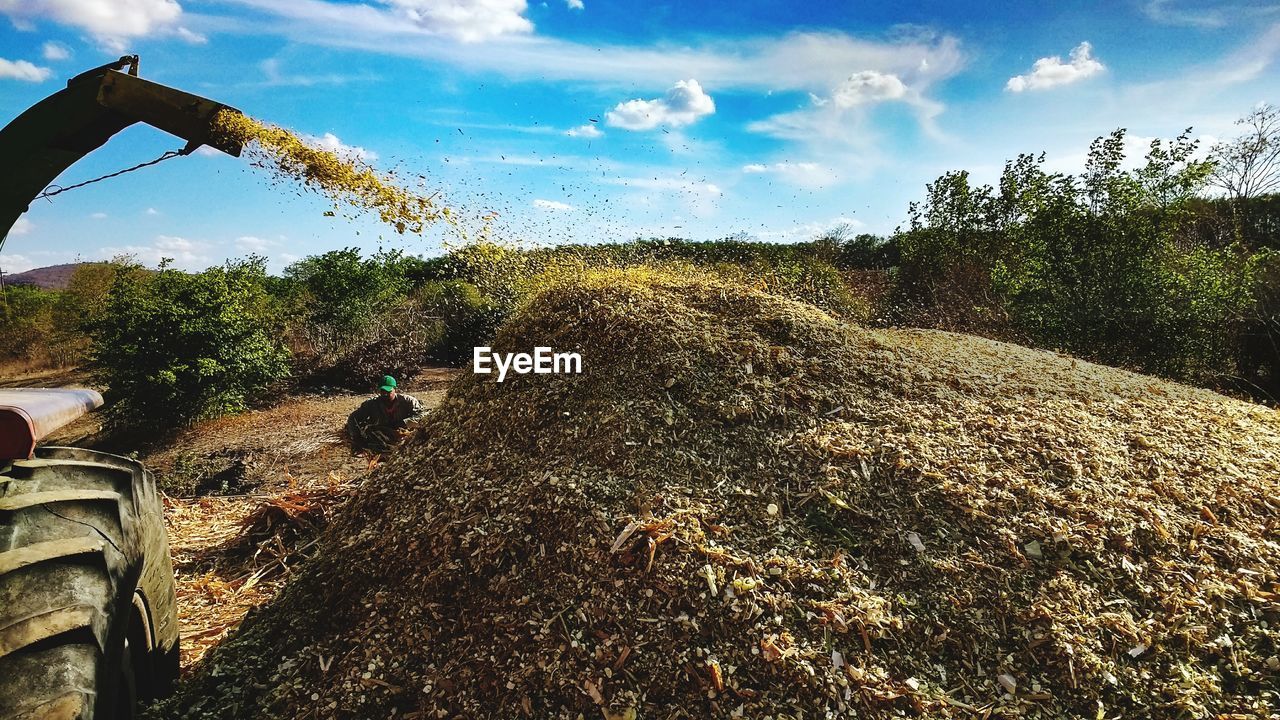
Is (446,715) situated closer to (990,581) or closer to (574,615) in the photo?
(574,615)

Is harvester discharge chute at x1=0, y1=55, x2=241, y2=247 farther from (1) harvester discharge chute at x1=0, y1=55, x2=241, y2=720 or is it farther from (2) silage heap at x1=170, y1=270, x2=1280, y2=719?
(2) silage heap at x1=170, y1=270, x2=1280, y2=719

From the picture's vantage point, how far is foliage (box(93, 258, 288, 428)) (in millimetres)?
8555

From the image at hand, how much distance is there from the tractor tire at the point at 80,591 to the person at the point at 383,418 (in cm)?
469

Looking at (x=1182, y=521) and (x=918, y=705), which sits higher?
(x=1182, y=521)

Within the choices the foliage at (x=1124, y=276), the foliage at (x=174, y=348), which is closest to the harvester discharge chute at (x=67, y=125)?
the foliage at (x=174, y=348)

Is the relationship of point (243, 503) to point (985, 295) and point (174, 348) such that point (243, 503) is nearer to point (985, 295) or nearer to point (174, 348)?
point (174, 348)

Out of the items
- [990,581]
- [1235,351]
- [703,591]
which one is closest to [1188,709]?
[990,581]

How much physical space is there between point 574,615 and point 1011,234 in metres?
10.1

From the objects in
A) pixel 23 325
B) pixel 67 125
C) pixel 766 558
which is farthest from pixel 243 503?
pixel 23 325

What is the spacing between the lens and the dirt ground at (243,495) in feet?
13.1

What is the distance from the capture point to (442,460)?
363cm

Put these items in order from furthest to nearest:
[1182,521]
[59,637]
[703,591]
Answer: [1182,521]
[703,591]
[59,637]

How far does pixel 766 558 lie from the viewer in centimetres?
271

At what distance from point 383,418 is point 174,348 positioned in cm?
388
